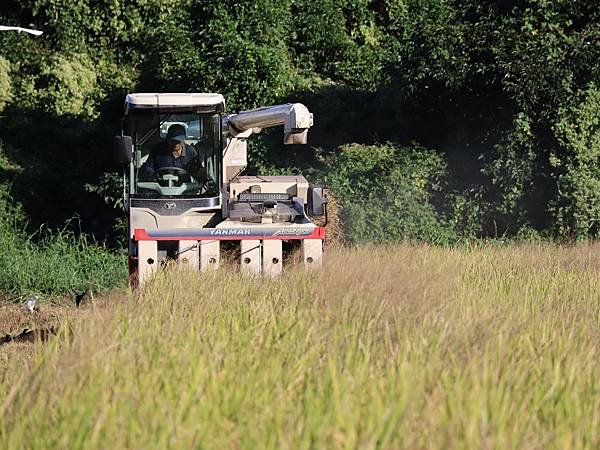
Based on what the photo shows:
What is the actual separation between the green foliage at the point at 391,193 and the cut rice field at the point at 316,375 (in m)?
8.70

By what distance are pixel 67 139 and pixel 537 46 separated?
25.2 feet

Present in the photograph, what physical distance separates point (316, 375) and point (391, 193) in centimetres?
1209

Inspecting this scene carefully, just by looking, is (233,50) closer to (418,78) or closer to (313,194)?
(418,78)

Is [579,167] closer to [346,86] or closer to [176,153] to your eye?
[346,86]

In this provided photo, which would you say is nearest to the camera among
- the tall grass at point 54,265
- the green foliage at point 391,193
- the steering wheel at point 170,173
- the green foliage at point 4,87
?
the steering wheel at point 170,173

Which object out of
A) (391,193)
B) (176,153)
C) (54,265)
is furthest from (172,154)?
(391,193)

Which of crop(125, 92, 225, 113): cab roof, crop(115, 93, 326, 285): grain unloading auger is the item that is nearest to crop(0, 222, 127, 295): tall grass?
crop(115, 93, 326, 285): grain unloading auger

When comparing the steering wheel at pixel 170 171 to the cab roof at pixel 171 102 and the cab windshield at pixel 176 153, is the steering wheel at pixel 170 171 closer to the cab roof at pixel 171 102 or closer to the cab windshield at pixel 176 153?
the cab windshield at pixel 176 153

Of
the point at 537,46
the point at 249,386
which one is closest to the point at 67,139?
the point at 537,46

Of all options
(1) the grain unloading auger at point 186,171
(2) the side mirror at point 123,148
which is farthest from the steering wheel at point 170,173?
(2) the side mirror at point 123,148

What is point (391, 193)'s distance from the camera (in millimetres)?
Result: 17359

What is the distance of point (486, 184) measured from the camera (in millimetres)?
17938

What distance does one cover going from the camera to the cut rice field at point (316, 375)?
450cm

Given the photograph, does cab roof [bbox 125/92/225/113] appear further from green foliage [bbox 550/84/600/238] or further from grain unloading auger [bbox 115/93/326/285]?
green foliage [bbox 550/84/600/238]
